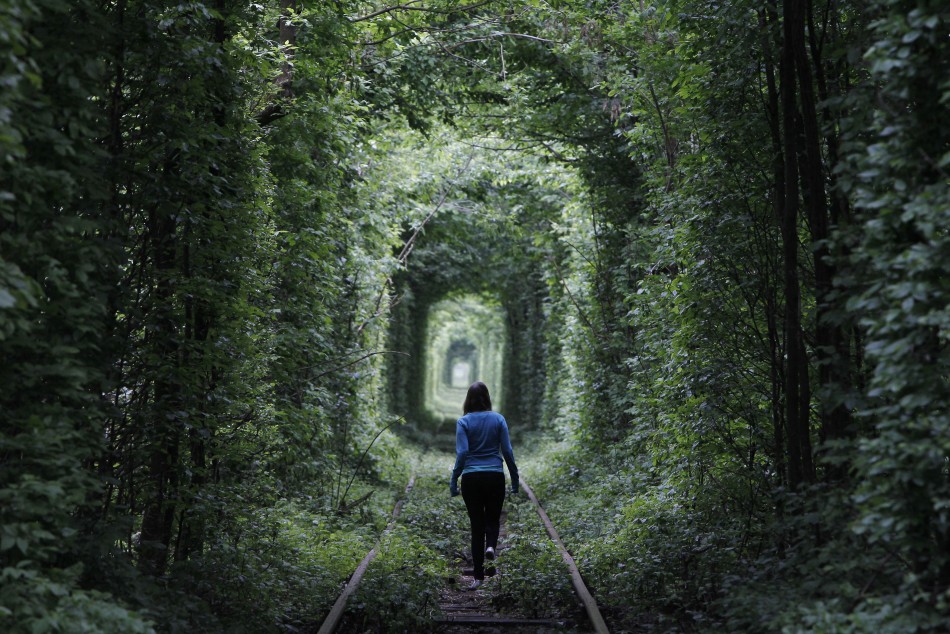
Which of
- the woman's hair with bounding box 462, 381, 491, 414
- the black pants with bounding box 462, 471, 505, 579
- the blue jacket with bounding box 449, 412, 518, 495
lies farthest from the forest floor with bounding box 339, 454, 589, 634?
the woman's hair with bounding box 462, 381, 491, 414

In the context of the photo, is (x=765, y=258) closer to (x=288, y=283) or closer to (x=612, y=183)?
(x=288, y=283)

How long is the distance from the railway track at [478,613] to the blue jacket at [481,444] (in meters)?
0.98

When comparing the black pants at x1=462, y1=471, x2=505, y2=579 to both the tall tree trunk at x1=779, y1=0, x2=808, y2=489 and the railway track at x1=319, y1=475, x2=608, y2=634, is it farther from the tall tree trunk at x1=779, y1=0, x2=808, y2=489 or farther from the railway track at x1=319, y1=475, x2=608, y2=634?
the tall tree trunk at x1=779, y1=0, x2=808, y2=489

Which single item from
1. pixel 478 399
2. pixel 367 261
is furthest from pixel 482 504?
pixel 367 261

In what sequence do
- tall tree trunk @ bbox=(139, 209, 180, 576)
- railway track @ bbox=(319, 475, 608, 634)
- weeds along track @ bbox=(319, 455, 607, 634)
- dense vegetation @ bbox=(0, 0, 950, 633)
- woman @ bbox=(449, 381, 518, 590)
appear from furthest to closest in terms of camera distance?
1. woman @ bbox=(449, 381, 518, 590)
2. weeds along track @ bbox=(319, 455, 607, 634)
3. railway track @ bbox=(319, 475, 608, 634)
4. tall tree trunk @ bbox=(139, 209, 180, 576)
5. dense vegetation @ bbox=(0, 0, 950, 633)

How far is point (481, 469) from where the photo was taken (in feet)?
26.6

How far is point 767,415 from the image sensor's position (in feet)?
24.2

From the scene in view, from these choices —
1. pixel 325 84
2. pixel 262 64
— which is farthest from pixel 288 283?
pixel 262 64

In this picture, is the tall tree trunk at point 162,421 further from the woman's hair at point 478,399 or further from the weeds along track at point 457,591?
the woman's hair at point 478,399

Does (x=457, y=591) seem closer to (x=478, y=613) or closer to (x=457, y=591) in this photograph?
(x=457, y=591)

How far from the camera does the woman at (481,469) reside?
26.7 feet

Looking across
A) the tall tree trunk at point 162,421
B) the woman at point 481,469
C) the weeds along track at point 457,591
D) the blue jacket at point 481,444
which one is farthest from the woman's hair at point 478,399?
the tall tree trunk at point 162,421

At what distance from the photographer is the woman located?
26.7 feet

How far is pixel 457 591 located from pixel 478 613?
1.01 meters
